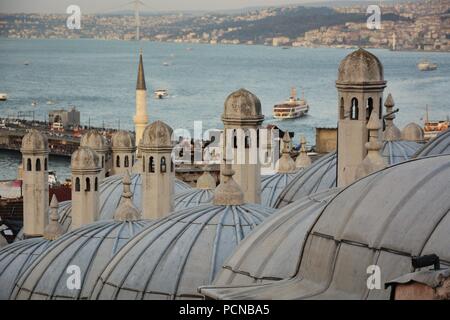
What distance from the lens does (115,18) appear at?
5955 inches

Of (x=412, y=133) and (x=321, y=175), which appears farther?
(x=412, y=133)

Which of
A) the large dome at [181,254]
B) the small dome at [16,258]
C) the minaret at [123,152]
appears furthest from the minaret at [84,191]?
the large dome at [181,254]

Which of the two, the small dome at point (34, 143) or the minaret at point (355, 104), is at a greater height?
the minaret at point (355, 104)

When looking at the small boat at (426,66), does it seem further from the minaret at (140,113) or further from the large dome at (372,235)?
the large dome at (372,235)

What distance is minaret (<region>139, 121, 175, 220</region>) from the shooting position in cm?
1988

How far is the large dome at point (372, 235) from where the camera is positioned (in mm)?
9594

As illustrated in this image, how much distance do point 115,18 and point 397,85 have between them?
2017 inches

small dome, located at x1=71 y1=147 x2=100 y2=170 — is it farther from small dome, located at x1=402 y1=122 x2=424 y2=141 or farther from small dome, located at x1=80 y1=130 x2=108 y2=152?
small dome, located at x1=80 y1=130 x2=108 y2=152

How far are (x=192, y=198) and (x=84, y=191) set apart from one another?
1.88 meters

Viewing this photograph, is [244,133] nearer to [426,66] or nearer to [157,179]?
[157,179]

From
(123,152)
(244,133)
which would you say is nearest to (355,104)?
(244,133)

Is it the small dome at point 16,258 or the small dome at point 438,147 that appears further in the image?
the small dome at point 16,258

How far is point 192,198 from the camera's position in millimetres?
22422

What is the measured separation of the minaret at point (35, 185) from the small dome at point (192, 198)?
382cm
